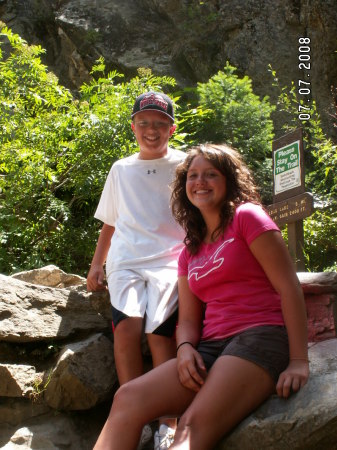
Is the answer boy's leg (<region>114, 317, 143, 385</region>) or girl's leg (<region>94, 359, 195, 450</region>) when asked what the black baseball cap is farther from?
girl's leg (<region>94, 359, 195, 450</region>)

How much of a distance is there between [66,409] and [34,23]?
12.3 meters

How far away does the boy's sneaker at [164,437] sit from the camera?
95.2 inches

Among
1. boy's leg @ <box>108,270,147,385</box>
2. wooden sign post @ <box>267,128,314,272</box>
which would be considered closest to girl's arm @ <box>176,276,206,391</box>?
boy's leg @ <box>108,270,147,385</box>

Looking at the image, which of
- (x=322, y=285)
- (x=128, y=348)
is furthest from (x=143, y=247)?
(x=322, y=285)

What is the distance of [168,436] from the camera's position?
2.46 meters

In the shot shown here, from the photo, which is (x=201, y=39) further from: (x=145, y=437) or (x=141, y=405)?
(x=141, y=405)

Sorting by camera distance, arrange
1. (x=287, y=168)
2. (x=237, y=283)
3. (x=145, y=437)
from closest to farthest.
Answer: (x=237, y=283)
(x=145, y=437)
(x=287, y=168)

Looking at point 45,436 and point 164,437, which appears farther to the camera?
point 45,436

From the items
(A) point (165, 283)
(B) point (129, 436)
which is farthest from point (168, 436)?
(A) point (165, 283)

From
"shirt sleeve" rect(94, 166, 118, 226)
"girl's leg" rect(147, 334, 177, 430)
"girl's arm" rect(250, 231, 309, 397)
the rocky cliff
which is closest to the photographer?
"girl's arm" rect(250, 231, 309, 397)

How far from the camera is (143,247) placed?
301 cm

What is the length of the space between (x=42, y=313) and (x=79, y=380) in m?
0.51

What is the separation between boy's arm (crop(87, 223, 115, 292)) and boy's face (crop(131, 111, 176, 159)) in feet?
1.73

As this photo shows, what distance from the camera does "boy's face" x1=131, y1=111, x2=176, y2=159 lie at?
10.6ft
